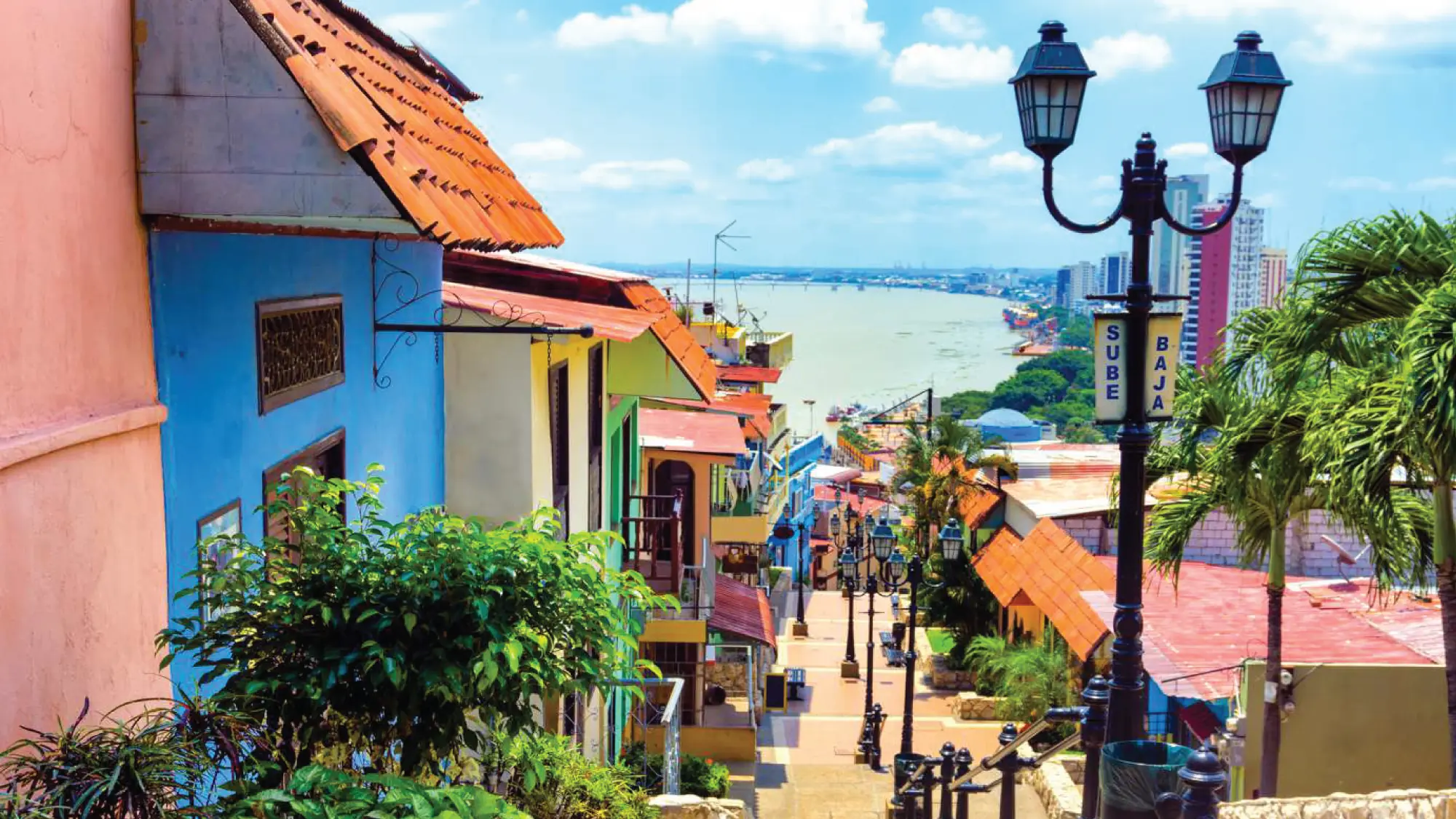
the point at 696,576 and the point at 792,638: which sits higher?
the point at 696,576

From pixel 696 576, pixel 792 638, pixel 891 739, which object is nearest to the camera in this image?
pixel 696 576

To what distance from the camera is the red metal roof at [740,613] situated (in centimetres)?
1772

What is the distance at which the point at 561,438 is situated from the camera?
10.8 metres

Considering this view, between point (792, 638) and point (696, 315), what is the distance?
30.1 m

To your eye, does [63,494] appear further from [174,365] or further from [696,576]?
[696,576]

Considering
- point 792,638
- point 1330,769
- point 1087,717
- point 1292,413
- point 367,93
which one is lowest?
point 792,638

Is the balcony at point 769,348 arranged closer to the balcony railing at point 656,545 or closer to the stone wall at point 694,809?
the balcony railing at point 656,545

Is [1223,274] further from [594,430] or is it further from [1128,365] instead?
[1128,365]

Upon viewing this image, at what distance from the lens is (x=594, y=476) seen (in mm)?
13062

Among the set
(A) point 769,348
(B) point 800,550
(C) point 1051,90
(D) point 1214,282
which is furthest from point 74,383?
(D) point 1214,282

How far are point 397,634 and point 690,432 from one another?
15995 mm

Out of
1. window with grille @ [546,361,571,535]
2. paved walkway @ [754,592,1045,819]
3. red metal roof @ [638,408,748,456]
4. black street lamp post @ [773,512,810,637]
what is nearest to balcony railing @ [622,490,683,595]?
red metal roof @ [638,408,748,456]

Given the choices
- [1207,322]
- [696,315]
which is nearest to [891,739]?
[696,315]

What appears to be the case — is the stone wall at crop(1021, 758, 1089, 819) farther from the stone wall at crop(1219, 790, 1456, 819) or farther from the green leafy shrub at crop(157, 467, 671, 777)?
the green leafy shrub at crop(157, 467, 671, 777)
